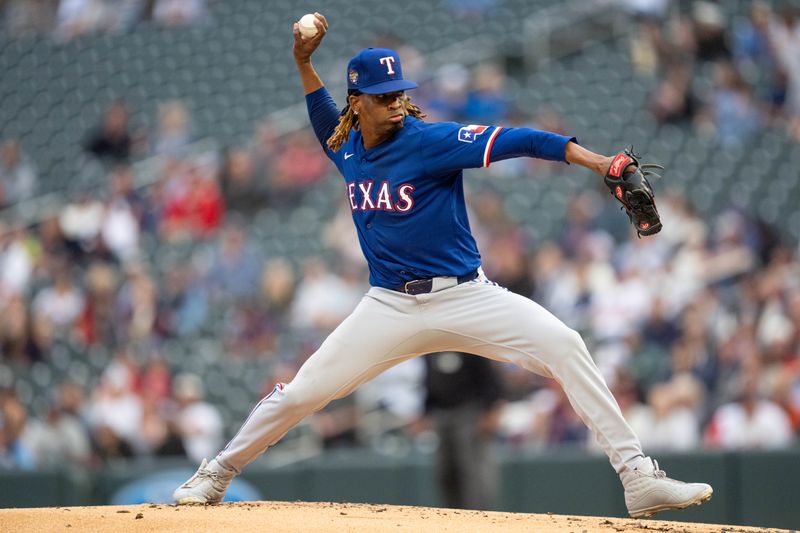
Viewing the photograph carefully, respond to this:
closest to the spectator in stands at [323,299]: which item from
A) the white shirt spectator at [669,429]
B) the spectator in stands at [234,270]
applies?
the spectator in stands at [234,270]

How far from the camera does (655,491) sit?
14.2 ft

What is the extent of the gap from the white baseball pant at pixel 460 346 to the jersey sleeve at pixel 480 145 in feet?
1.50

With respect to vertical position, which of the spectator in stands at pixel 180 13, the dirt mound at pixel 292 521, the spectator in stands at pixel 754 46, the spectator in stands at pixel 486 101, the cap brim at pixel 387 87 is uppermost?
the spectator in stands at pixel 180 13

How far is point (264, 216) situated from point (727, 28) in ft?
15.8

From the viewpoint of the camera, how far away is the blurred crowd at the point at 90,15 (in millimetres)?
14664

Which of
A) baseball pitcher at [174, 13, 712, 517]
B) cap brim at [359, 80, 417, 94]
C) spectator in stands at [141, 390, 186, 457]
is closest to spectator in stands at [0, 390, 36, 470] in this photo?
spectator in stands at [141, 390, 186, 457]

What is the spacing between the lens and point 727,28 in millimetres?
11898

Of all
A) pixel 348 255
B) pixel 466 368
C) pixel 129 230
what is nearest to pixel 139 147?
pixel 129 230

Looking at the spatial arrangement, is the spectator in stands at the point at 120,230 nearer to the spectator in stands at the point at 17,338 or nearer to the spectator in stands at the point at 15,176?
the spectator in stands at the point at 17,338

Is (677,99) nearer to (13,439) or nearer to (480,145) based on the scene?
(13,439)

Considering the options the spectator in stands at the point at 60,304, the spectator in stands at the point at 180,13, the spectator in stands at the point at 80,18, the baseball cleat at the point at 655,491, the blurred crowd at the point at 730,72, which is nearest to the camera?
the baseball cleat at the point at 655,491

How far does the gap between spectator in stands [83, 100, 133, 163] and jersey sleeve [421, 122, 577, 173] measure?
876cm

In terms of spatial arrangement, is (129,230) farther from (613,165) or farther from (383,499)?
(613,165)

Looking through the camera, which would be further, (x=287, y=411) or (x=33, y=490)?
(x=33, y=490)
